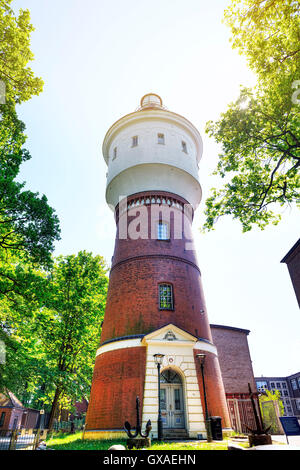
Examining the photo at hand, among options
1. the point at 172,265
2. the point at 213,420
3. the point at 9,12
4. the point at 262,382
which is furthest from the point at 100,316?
the point at 262,382

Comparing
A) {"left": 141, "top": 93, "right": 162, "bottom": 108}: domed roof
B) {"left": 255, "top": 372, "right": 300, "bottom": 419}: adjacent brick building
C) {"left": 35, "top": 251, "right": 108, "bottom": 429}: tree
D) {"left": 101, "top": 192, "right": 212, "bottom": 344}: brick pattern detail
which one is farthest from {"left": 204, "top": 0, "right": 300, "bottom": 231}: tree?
{"left": 255, "top": 372, "right": 300, "bottom": 419}: adjacent brick building

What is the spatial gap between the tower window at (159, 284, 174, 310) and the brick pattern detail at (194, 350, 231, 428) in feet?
8.47

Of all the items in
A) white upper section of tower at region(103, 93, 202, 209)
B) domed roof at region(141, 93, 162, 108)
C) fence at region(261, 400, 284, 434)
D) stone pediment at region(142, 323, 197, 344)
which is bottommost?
fence at region(261, 400, 284, 434)

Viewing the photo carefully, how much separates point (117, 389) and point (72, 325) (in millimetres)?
8492

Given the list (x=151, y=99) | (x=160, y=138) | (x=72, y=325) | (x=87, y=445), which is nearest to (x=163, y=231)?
(x=160, y=138)

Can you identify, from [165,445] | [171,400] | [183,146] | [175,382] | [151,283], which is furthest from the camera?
[183,146]

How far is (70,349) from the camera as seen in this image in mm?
21000

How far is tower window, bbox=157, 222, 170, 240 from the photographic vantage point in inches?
682

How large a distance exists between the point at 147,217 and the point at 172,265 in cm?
332

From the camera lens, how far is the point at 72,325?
20.5 metres

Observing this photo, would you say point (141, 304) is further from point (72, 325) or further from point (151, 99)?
point (151, 99)

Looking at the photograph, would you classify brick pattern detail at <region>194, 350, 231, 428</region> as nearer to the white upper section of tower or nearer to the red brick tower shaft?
the red brick tower shaft

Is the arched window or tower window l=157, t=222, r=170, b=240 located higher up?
the arched window

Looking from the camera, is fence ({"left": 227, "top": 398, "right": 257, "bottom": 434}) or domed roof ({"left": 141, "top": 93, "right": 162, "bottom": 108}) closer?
fence ({"left": 227, "top": 398, "right": 257, "bottom": 434})
